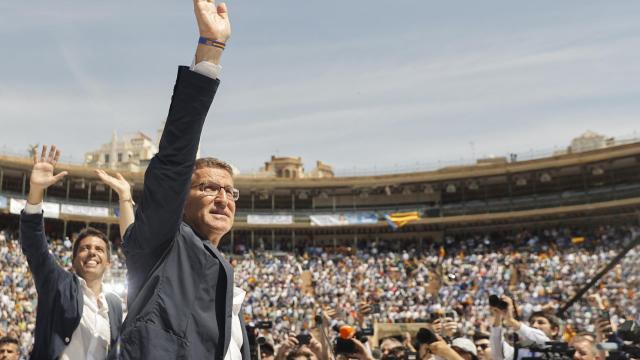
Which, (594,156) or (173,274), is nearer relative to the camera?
(173,274)

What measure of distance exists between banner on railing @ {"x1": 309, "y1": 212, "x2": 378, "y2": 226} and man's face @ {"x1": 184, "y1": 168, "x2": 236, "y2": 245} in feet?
135

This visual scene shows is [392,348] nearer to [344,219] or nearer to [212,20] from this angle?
[212,20]

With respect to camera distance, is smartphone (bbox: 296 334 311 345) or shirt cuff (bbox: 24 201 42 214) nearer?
shirt cuff (bbox: 24 201 42 214)

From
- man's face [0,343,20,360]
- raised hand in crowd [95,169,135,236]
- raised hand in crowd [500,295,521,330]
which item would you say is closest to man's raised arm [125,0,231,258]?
raised hand in crowd [95,169,135,236]

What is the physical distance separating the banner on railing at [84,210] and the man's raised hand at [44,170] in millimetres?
38857

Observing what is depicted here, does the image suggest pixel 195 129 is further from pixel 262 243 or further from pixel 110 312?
pixel 262 243

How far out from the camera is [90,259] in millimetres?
4344

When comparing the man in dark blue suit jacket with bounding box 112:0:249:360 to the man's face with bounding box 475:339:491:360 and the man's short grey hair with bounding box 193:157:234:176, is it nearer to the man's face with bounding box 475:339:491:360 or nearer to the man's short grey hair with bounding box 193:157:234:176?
the man's short grey hair with bounding box 193:157:234:176

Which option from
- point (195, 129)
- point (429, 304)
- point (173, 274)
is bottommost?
point (429, 304)

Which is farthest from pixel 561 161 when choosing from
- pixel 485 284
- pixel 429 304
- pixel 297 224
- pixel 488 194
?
pixel 297 224

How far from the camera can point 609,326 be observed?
19.9ft

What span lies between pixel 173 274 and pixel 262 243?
42351mm

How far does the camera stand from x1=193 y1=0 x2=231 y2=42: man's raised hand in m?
2.60

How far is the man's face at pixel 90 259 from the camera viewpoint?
4.30m
